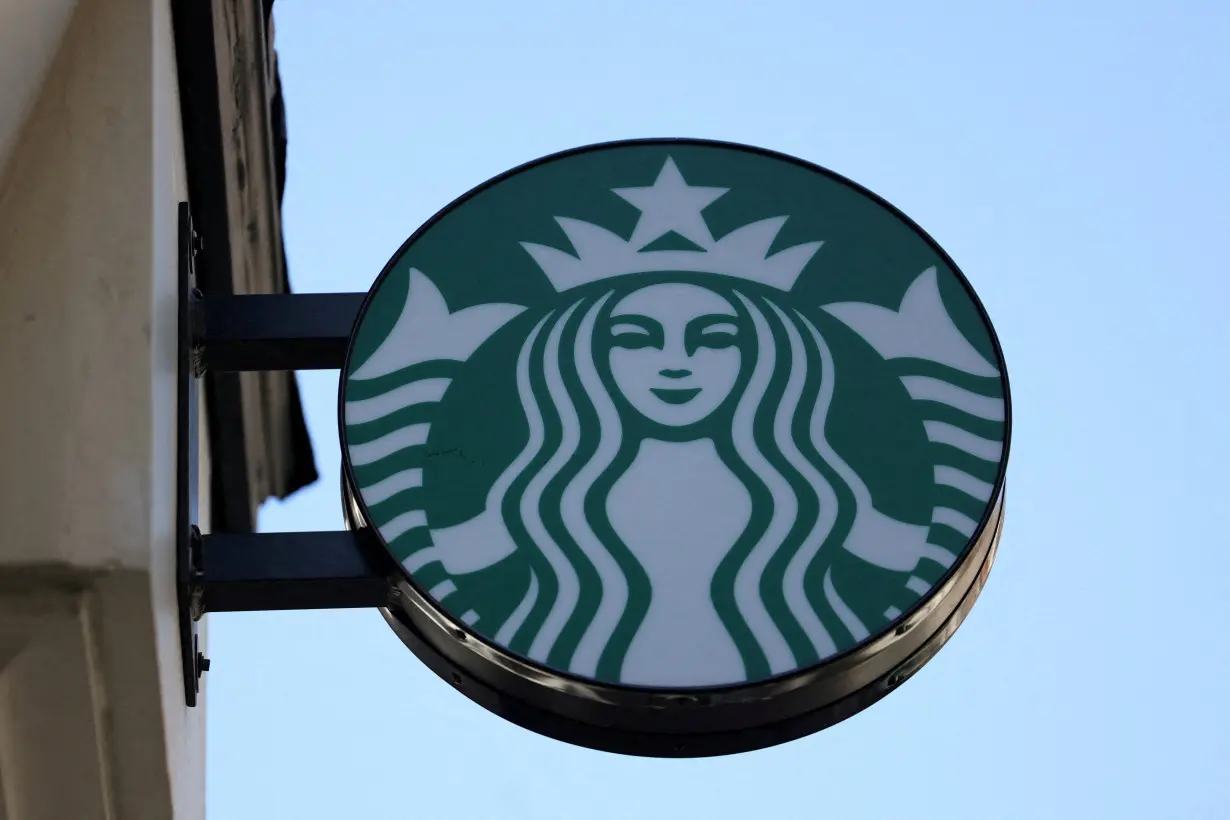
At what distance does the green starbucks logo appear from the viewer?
3430 mm

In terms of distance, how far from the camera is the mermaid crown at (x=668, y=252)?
13.0ft

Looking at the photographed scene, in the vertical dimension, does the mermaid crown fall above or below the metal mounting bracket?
above

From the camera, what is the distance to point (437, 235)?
4.00 metres

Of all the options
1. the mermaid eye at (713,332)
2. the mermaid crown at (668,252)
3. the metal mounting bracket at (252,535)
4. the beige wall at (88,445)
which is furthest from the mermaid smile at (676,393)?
the beige wall at (88,445)

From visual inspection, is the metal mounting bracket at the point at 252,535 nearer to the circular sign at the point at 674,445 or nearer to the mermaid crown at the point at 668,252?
the circular sign at the point at 674,445

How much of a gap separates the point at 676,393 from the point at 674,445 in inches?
5.4

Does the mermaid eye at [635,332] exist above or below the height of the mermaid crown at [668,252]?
below

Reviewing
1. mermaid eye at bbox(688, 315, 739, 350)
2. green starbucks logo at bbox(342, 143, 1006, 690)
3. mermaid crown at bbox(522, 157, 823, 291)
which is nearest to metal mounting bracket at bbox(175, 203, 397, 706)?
green starbucks logo at bbox(342, 143, 1006, 690)

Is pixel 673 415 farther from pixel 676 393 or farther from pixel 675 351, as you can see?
pixel 675 351

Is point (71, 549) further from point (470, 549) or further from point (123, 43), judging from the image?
point (123, 43)

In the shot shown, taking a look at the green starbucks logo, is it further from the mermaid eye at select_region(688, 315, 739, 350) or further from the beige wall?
the beige wall

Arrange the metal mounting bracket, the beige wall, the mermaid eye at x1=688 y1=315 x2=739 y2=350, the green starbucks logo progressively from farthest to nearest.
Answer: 1. the mermaid eye at x1=688 y1=315 x2=739 y2=350
2. the metal mounting bracket
3. the green starbucks logo
4. the beige wall

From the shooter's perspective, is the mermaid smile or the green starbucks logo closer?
the green starbucks logo

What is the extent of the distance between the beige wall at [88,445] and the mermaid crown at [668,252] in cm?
83
